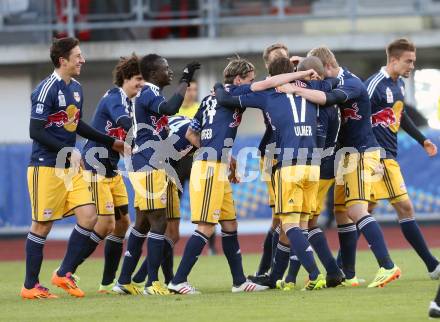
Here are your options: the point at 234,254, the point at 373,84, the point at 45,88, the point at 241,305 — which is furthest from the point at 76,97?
the point at 373,84

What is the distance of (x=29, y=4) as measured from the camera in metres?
25.3

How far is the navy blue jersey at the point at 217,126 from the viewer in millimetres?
10547

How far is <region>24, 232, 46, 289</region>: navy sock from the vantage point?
34.6 feet

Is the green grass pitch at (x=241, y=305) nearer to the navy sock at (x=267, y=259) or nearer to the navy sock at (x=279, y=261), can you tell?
the navy sock at (x=279, y=261)

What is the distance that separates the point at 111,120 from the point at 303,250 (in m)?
2.78

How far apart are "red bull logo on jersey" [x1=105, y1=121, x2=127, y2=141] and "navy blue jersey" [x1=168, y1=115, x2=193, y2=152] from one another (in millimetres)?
504

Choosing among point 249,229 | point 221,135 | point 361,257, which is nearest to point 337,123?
point 221,135

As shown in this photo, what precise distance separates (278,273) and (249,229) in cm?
1053

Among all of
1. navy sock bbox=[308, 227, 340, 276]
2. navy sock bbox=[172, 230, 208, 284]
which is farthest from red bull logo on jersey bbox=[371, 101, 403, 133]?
navy sock bbox=[172, 230, 208, 284]

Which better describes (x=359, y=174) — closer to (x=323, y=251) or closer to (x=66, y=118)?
(x=323, y=251)

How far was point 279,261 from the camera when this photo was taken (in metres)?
10.8

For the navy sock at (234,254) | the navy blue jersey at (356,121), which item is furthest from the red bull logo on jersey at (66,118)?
the navy blue jersey at (356,121)

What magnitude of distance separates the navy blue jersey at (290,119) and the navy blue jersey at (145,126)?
0.97 meters

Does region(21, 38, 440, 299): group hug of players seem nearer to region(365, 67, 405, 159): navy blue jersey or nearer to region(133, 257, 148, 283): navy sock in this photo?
region(365, 67, 405, 159): navy blue jersey
